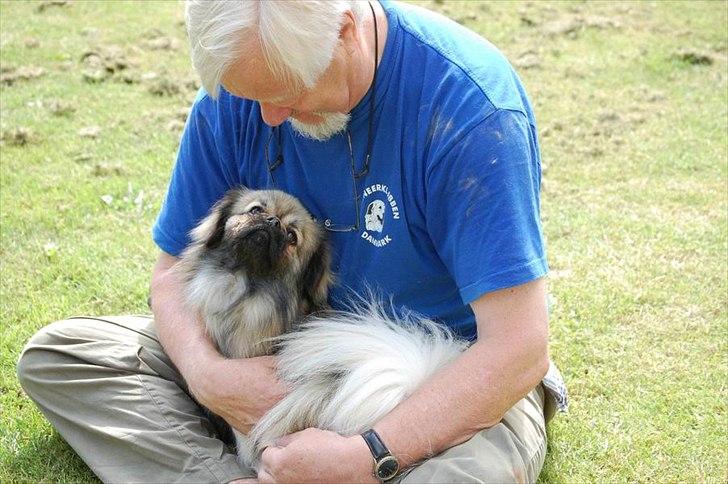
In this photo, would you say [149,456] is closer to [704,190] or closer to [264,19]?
[264,19]

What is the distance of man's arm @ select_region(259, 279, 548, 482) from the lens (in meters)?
1.86

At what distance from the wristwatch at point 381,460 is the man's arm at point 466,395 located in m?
0.01

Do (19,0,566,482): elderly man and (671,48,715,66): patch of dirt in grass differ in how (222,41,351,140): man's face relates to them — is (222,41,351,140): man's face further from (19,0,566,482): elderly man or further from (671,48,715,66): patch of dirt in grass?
(671,48,715,66): patch of dirt in grass

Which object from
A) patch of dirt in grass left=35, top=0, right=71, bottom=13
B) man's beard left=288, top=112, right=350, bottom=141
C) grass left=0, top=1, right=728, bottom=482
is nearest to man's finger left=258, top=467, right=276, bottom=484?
grass left=0, top=1, right=728, bottom=482

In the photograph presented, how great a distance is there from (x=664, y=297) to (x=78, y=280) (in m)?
2.28

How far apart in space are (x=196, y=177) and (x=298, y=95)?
600 mm

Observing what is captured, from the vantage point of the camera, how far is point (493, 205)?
71.8 inches

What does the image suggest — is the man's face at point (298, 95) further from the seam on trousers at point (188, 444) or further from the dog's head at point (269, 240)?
the seam on trousers at point (188, 444)

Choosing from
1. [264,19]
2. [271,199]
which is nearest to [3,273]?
[271,199]

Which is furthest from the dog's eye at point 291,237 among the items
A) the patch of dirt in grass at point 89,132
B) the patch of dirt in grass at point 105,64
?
the patch of dirt in grass at point 105,64

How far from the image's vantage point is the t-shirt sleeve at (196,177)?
7.61 ft

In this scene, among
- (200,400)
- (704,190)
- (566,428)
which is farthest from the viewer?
(704,190)

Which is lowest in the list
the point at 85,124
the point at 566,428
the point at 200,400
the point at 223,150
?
the point at 85,124

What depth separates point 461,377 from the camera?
1.88 m
